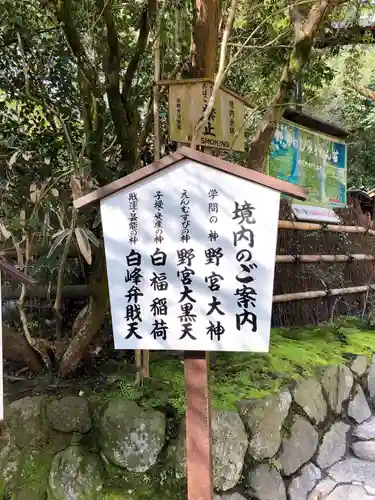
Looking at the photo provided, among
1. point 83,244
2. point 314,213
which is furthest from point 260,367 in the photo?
point 314,213

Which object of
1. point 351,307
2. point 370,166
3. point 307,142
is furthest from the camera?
point 370,166

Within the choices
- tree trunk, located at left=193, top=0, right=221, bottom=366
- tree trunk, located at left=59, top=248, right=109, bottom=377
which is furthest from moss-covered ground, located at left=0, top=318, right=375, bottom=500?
tree trunk, located at left=193, top=0, right=221, bottom=366

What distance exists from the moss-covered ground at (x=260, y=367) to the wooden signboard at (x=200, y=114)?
167 centimetres

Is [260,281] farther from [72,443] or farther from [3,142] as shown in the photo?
[3,142]

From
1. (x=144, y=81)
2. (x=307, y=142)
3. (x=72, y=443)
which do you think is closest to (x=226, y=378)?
(x=72, y=443)

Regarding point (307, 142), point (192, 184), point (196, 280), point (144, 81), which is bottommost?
point (196, 280)

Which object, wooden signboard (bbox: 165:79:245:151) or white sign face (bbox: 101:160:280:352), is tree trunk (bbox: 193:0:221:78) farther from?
white sign face (bbox: 101:160:280:352)

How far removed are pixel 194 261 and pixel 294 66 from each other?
1733mm

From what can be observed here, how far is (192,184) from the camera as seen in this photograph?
2070 mm

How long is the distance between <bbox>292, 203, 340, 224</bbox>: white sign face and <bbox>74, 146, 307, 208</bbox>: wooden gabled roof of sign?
133 inches

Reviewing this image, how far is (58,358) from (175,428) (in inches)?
39.0

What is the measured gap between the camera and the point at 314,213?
217 inches

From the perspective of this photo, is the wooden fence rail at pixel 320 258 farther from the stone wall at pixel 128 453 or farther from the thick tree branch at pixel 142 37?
the thick tree branch at pixel 142 37

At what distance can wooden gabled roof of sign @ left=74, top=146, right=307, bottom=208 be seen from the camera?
6.29 ft
